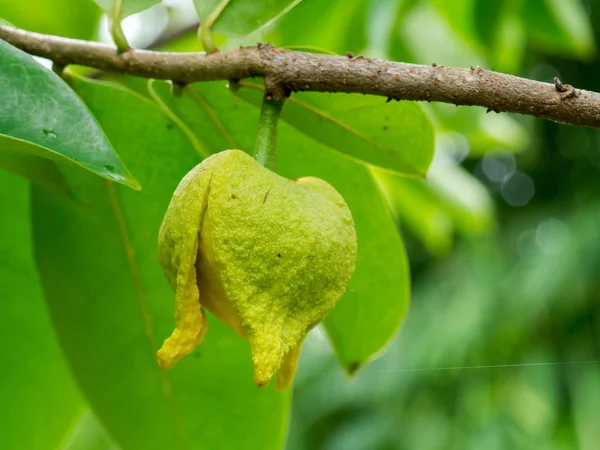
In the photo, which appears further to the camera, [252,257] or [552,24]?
[552,24]

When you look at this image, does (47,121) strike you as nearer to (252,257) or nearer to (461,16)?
(252,257)

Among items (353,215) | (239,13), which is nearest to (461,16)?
(353,215)

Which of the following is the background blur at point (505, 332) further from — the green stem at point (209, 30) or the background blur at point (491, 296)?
the green stem at point (209, 30)

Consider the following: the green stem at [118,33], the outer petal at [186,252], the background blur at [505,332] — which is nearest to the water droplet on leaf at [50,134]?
the outer petal at [186,252]

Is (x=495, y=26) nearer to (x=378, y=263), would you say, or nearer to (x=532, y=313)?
(x=378, y=263)

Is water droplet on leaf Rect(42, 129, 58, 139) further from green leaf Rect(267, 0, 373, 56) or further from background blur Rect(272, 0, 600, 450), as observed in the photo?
background blur Rect(272, 0, 600, 450)

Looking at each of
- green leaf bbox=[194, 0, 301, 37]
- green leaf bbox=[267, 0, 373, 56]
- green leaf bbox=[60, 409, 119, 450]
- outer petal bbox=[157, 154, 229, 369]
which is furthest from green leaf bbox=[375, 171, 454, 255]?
outer petal bbox=[157, 154, 229, 369]

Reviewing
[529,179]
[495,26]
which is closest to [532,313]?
[529,179]
